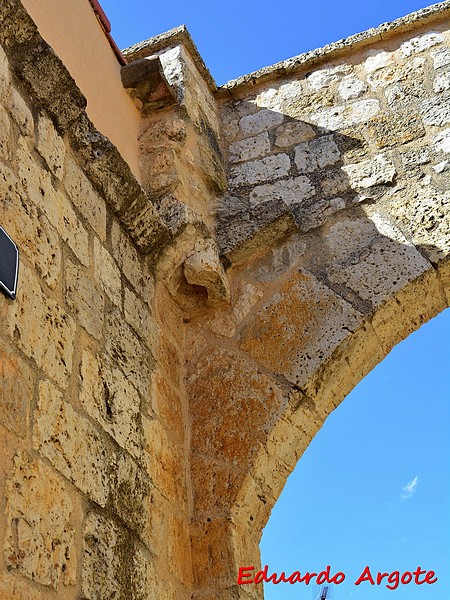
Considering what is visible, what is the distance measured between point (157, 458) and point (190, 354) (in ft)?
1.92

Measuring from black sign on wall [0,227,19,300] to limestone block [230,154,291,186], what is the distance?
5.55 ft

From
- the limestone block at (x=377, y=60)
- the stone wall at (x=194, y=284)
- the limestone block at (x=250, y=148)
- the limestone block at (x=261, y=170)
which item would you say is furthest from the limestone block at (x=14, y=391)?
the limestone block at (x=377, y=60)

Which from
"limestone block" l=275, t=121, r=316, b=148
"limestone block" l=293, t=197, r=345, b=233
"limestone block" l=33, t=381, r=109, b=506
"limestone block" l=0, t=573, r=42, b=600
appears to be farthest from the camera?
"limestone block" l=275, t=121, r=316, b=148

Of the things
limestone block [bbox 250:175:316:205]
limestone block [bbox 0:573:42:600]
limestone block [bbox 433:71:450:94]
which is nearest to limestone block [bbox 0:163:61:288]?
limestone block [bbox 0:573:42:600]

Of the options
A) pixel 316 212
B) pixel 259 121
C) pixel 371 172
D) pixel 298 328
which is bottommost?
pixel 298 328

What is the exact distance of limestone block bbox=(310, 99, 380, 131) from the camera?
3379mm

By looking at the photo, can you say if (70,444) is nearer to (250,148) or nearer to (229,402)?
(229,402)

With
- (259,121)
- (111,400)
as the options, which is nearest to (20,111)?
(111,400)

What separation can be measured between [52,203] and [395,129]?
68.5 inches

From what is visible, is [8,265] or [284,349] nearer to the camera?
[8,265]

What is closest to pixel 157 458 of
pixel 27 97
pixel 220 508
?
pixel 220 508

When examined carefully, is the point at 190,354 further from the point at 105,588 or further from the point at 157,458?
the point at 105,588

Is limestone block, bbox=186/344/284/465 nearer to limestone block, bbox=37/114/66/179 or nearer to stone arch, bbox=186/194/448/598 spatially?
stone arch, bbox=186/194/448/598

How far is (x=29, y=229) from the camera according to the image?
6.45ft
